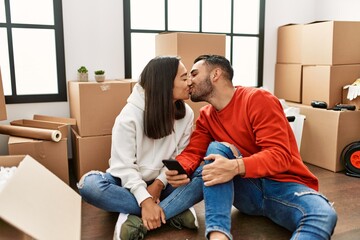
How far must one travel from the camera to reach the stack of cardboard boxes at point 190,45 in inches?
100

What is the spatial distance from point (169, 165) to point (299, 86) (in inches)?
77.2

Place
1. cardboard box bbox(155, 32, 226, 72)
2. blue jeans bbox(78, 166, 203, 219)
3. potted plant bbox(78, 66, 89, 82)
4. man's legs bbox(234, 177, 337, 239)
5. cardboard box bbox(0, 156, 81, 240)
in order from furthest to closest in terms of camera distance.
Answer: potted plant bbox(78, 66, 89, 82) < cardboard box bbox(155, 32, 226, 72) < blue jeans bbox(78, 166, 203, 219) < man's legs bbox(234, 177, 337, 239) < cardboard box bbox(0, 156, 81, 240)

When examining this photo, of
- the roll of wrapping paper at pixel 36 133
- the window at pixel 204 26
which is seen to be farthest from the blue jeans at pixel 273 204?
the window at pixel 204 26

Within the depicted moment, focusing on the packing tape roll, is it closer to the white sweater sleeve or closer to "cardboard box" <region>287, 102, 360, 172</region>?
"cardboard box" <region>287, 102, 360, 172</region>

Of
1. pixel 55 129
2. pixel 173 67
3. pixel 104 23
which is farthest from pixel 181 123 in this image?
pixel 104 23

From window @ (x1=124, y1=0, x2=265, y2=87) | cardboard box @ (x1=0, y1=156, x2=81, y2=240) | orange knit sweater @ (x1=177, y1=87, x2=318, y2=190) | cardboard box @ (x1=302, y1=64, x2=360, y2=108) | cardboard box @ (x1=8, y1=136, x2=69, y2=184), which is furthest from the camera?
window @ (x1=124, y1=0, x2=265, y2=87)

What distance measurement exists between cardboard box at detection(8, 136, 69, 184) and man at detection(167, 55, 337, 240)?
2.79 ft

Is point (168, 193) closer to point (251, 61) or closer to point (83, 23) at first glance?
point (83, 23)

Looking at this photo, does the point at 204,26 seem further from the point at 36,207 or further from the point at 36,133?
the point at 36,207

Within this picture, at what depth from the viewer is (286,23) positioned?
355 cm

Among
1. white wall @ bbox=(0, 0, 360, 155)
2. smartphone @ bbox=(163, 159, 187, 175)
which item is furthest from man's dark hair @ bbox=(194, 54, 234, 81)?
white wall @ bbox=(0, 0, 360, 155)

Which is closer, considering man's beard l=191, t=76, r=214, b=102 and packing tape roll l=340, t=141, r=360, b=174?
man's beard l=191, t=76, r=214, b=102

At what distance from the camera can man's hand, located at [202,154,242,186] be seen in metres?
1.43

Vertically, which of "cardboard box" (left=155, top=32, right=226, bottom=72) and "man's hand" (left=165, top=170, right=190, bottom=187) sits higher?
"cardboard box" (left=155, top=32, right=226, bottom=72)
